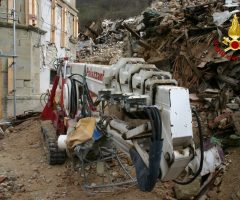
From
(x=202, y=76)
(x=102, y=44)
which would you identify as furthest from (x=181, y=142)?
(x=102, y=44)

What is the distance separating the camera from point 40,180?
6414mm

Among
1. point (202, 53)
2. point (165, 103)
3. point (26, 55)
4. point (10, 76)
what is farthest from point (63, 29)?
point (165, 103)

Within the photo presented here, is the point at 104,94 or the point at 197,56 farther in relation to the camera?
the point at 197,56

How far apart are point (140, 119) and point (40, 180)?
3434mm

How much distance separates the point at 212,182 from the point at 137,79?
345cm

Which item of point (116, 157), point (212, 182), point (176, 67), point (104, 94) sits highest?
point (176, 67)

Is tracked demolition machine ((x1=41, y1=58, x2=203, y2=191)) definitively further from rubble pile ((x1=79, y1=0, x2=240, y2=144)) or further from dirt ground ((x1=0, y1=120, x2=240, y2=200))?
rubble pile ((x1=79, y1=0, x2=240, y2=144))

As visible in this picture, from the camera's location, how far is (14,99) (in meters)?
12.3

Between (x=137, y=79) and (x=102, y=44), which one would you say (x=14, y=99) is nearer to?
(x=137, y=79)

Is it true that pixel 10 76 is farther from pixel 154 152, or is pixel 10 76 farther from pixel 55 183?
pixel 154 152

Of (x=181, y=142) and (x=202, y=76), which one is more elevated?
(x=202, y=76)

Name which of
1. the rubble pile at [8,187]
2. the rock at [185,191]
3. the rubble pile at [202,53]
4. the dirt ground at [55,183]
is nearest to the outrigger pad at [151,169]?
the dirt ground at [55,183]

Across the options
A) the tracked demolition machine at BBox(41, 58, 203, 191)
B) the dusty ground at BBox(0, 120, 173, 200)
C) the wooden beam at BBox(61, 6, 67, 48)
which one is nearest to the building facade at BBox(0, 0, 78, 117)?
the wooden beam at BBox(61, 6, 67, 48)

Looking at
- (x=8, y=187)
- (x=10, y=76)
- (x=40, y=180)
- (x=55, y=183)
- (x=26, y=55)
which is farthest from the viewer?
(x=26, y=55)
